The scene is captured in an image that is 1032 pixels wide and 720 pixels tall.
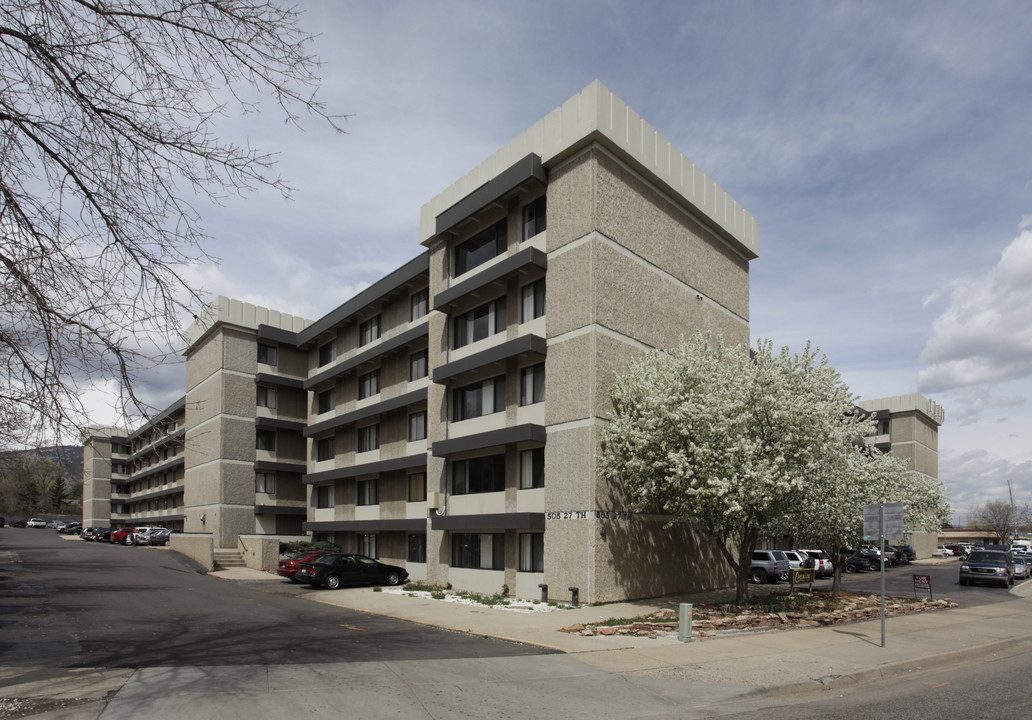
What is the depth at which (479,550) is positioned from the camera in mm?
26641

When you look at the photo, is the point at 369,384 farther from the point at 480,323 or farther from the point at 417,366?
the point at 480,323

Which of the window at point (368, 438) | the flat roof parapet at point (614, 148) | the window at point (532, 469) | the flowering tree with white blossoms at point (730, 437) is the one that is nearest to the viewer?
the flowering tree with white blossoms at point (730, 437)

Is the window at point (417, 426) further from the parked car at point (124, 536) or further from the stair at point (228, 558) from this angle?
the parked car at point (124, 536)

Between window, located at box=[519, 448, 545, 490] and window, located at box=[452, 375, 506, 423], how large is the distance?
2293 millimetres

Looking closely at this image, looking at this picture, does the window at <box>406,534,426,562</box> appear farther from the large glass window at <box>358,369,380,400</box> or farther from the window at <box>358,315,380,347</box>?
the window at <box>358,315,380,347</box>

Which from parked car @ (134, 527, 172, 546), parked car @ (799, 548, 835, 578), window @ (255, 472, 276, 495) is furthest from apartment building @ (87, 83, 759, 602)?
parked car @ (134, 527, 172, 546)

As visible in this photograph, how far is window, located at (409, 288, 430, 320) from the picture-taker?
33906mm

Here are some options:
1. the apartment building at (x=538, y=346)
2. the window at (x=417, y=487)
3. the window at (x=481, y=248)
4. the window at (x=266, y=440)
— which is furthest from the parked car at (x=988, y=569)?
the window at (x=266, y=440)

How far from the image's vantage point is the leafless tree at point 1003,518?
107m

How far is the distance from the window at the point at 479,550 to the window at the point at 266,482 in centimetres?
2130

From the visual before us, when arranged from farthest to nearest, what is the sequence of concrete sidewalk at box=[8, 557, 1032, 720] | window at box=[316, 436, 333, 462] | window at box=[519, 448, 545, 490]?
window at box=[316, 436, 333, 462]
window at box=[519, 448, 545, 490]
concrete sidewalk at box=[8, 557, 1032, 720]

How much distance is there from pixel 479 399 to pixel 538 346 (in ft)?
15.4

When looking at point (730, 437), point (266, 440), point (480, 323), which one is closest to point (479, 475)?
point (480, 323)

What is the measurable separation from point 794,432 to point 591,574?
7.29 metres
